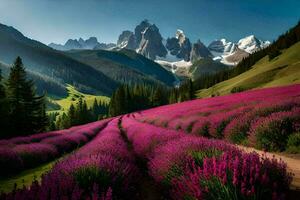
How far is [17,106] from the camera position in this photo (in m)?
42.1

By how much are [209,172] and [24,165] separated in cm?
1508

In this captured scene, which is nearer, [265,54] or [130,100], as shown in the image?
[130,100]

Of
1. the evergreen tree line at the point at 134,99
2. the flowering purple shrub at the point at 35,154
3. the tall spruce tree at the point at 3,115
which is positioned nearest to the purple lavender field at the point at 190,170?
the flowering purple shrub at the point at 35,154

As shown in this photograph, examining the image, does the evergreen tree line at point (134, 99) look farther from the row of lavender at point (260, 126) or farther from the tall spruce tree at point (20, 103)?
the row of lavender at point (260, 126)

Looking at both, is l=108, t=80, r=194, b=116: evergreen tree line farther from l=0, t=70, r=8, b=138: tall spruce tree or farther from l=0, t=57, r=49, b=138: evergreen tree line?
l=0, t=70, r=8, b=138: tall spruce tree

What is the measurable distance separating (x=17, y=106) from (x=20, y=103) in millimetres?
801

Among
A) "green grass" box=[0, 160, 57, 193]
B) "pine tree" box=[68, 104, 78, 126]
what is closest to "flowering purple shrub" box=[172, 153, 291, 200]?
"green grass" box=[0, 160, 57, 193]

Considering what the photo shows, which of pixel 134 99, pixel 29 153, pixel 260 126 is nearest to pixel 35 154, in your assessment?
pixel 29 153

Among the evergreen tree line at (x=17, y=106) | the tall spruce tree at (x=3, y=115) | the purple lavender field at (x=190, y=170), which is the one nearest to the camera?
the purple lavender field at (x=190, y=170)

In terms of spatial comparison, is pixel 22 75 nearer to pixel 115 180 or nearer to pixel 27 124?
pixel 27 124

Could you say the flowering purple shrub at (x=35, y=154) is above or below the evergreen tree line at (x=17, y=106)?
below

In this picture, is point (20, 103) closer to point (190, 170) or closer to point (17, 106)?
point (17, 106)

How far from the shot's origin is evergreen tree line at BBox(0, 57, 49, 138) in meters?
38.8

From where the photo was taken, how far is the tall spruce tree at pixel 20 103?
41500 mm
